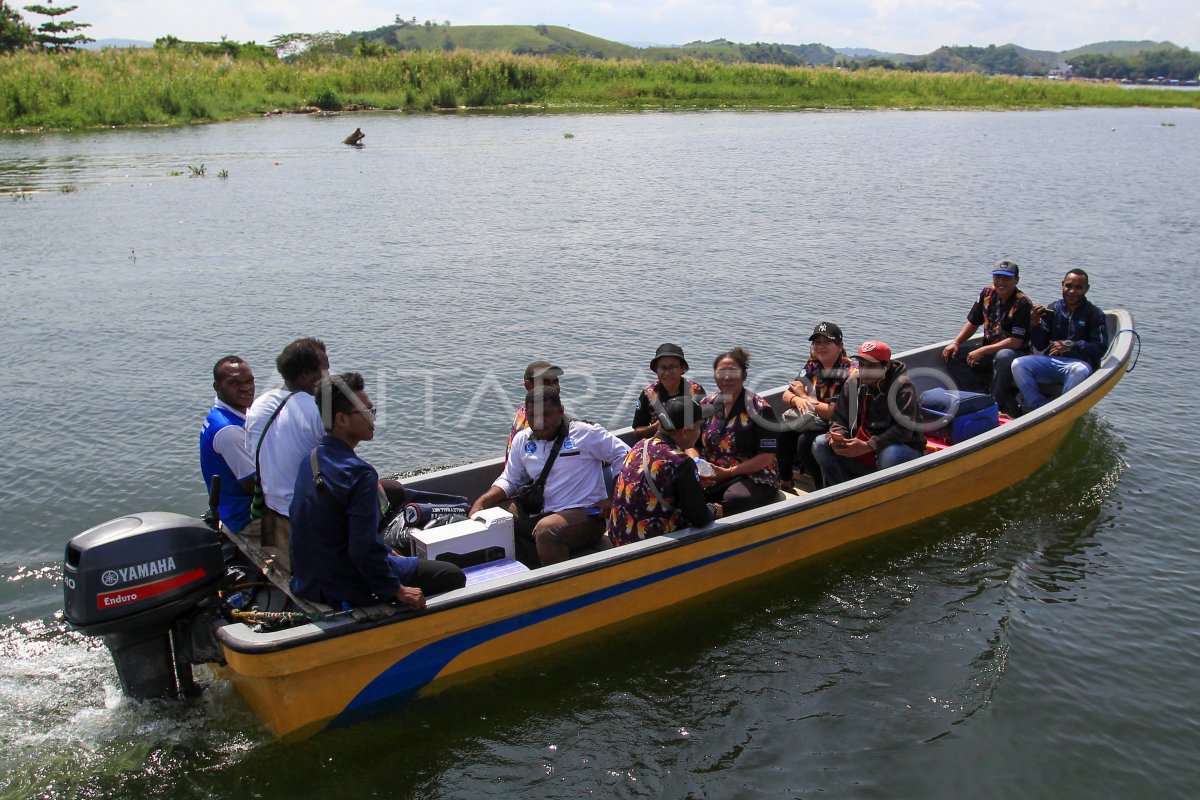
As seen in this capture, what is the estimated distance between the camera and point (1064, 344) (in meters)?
9.48

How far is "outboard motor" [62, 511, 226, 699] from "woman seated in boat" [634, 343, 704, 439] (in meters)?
2.97

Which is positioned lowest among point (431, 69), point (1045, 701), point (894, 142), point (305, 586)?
point (1045, 701)

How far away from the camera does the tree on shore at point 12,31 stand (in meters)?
→ 51.3

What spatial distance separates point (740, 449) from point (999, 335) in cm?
410

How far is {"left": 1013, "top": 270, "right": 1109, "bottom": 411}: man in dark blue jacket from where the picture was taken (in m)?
9.25

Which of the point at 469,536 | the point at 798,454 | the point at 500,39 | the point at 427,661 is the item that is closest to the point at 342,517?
the point at 427,661

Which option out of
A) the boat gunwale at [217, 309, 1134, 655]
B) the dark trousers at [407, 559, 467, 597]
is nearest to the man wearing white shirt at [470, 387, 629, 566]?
the boat gunwale at [217, 309, 1134, 655]

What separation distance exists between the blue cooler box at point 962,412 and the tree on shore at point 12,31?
56356 millimetres

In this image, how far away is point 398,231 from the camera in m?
20.7

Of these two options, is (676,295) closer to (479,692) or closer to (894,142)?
(479,692)

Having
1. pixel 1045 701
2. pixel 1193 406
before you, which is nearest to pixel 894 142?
pixel 1193 406

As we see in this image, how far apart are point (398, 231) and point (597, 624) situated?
15636 millimetres

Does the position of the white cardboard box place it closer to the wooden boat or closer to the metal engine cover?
the wooden boat

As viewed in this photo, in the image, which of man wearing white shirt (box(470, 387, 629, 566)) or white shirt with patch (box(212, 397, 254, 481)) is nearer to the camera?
white shirt with patch (box(212, 397, 254, 481))
